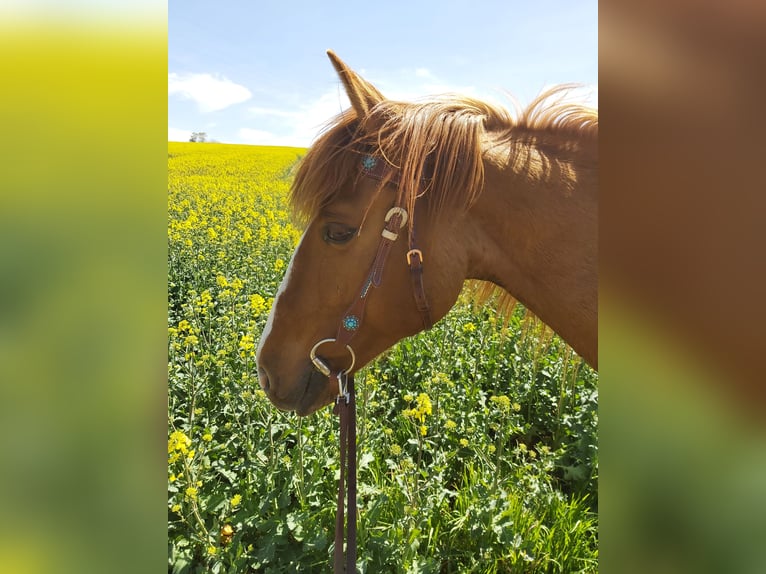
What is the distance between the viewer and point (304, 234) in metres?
1.52

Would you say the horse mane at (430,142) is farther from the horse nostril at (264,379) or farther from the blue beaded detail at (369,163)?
the horse nostril at (264,379)

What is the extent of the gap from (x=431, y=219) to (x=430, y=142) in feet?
0.78

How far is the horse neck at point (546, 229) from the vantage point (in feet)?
4.26

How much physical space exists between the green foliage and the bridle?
0.45 m

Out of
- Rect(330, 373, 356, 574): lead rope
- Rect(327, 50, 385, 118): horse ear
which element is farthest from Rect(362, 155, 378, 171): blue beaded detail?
Rect(330, 373, 356, 574): lead rope

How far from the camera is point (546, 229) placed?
1320mm

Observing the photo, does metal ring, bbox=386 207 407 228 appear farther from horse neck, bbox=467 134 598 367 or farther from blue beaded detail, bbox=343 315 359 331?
blue beaded detail, bbox=343 315 359 331

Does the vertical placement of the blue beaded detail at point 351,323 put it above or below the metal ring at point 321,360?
above
